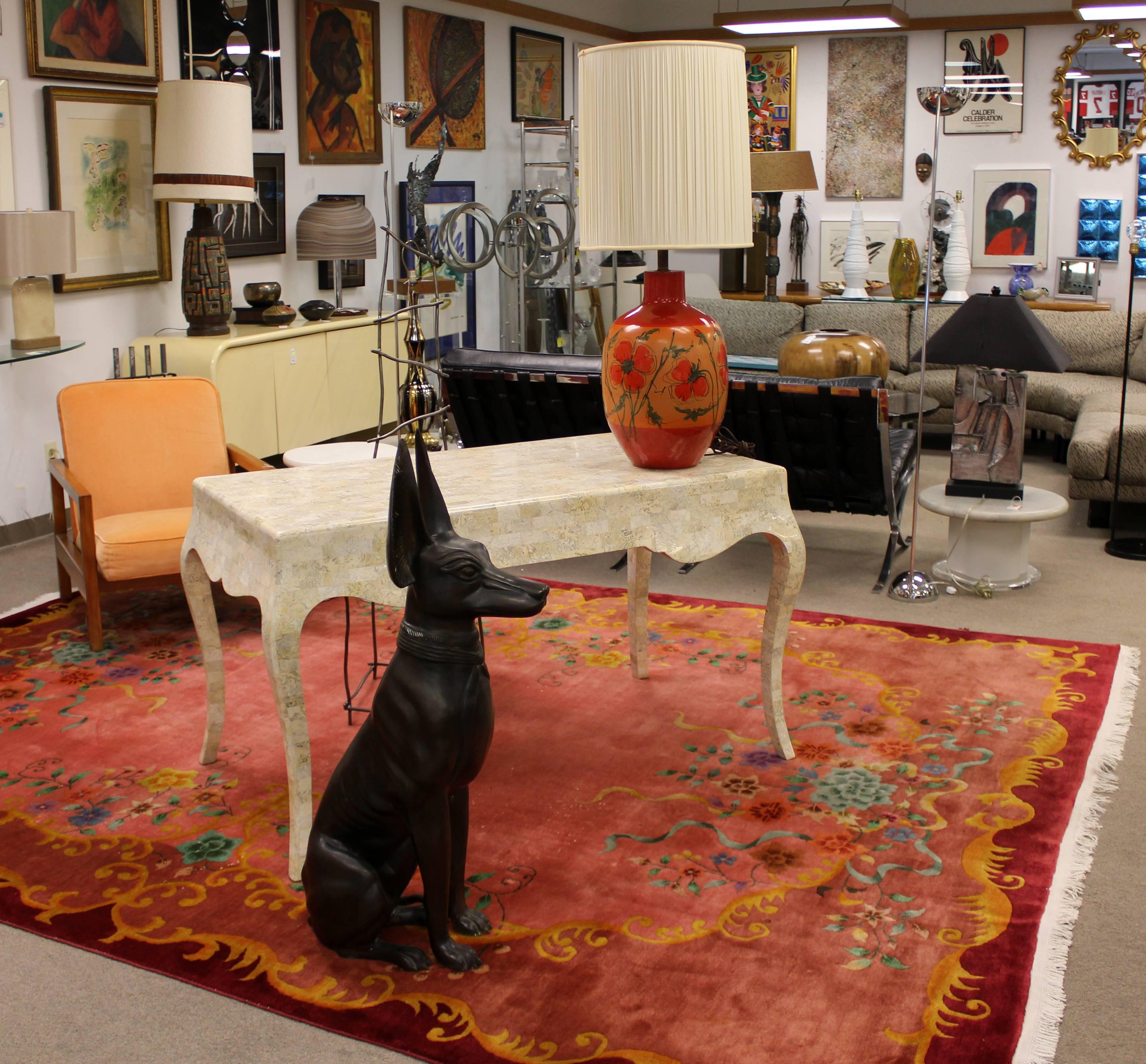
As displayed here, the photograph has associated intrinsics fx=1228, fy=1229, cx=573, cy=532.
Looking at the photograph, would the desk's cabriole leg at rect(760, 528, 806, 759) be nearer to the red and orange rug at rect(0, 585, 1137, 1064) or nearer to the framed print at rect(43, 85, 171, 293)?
the red and orange rug at rect(0, 585, 1137, 1064)

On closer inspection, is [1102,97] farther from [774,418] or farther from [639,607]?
[639,607]

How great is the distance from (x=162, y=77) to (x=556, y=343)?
3.86 metres

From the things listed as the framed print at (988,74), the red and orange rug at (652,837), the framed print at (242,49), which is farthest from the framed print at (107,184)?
the framed print at (988,74)

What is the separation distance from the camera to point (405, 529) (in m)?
2.14

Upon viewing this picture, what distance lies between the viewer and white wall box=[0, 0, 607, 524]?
543cm

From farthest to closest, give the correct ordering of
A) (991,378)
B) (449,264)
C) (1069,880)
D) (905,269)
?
(905,269)
(449,264)
(991,378)
(1069,880)

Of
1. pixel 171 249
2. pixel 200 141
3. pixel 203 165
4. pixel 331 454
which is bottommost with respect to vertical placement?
pixel 331 454

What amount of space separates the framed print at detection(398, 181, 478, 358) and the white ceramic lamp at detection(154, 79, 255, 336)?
6.41ft

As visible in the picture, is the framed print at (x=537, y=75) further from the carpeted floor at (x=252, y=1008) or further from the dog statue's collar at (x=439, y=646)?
the dog statue's collar at (x=439, y=646)

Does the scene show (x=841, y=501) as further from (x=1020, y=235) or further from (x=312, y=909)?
(x=1020, y=235)

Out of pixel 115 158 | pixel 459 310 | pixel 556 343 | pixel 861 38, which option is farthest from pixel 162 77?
pixel 861 38

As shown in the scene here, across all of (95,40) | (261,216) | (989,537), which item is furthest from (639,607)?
(261,216)

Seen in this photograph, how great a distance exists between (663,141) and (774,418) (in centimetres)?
202

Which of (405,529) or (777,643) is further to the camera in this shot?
(777,643)
